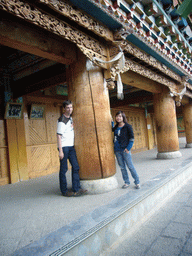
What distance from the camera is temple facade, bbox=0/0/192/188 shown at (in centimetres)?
313

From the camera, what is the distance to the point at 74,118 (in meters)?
3.79

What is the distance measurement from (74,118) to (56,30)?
5.04ft

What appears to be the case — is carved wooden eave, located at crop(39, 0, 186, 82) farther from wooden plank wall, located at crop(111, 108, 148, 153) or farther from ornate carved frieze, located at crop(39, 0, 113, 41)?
wooden plank wall, located at crop(111, 108, 148, 153)

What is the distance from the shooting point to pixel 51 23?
3.00 meters

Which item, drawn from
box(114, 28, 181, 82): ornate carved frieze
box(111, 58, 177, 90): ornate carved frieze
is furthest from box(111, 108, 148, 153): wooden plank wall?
box(114, 28, 181, 82): ornate carved frieze

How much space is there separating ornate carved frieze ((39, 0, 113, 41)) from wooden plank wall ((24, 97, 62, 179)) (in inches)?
152

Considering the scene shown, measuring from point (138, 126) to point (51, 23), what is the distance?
36.1ft

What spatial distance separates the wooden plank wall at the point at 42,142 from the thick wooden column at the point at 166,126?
154 inches

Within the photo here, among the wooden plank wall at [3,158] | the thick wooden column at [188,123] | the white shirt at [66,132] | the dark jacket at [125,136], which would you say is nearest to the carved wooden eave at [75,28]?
the dark jacket at [125,136]

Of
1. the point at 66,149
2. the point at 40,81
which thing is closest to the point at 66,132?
the point at 66,149

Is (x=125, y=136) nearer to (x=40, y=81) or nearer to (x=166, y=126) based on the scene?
(x=40, y=81)

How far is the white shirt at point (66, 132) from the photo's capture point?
11.5 feet

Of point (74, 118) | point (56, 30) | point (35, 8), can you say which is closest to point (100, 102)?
point (74, 118)

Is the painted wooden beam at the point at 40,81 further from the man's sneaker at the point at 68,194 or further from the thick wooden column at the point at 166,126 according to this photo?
the thick wooden column at the point at 166,126
